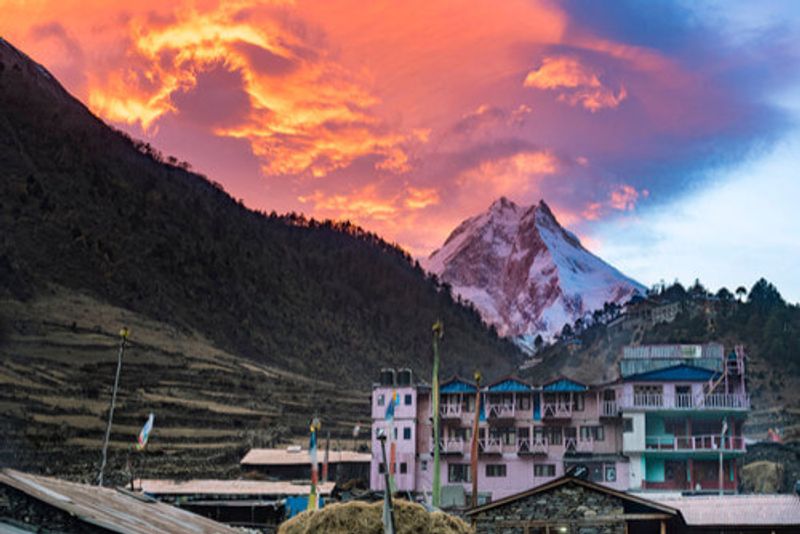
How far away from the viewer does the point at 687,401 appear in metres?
67.3

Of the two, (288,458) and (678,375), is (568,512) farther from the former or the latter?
(288,458)

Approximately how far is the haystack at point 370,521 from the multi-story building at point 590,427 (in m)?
43.7

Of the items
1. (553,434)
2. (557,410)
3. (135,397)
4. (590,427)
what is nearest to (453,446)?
(553,434)

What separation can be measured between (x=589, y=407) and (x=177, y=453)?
131 ft

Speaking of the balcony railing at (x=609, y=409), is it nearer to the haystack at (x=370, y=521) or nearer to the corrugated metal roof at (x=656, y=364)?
the corrugated metal roof at (x=656, y=364)

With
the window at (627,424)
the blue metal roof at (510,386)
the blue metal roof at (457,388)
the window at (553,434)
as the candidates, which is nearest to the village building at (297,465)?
the blue metal roof at (457,388)

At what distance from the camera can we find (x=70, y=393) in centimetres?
10338

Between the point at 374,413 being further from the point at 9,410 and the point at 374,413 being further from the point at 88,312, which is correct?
the point at 88,312

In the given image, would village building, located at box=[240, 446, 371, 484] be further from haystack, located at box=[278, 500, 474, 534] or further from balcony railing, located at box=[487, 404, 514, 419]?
haystack, located at box=[278, 500, 474, 534]

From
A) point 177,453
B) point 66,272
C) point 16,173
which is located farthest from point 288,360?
point 177,453

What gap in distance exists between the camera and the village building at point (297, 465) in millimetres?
76438

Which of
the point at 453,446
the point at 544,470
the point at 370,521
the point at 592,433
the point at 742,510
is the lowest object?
the point at 370,521

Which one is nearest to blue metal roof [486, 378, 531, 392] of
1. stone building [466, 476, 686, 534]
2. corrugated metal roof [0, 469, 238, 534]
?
stone building [466, 476, 686, 534]

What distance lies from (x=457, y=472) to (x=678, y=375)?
16.0 metres
